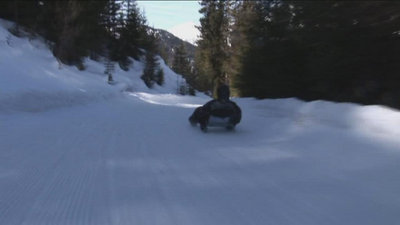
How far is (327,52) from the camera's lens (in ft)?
43.8

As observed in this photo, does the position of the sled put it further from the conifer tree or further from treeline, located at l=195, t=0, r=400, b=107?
the conifer tree

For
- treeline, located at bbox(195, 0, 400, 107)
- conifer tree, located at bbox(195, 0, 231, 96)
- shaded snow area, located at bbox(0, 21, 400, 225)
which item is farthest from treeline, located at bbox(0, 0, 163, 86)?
shaded snow area, located at bbox(0, 21, 400, 225)

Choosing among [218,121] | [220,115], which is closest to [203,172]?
[218,121]

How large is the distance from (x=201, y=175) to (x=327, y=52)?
1029cm

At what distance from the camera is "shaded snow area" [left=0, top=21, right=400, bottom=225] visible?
375 cm

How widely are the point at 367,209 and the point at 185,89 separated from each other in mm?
69334

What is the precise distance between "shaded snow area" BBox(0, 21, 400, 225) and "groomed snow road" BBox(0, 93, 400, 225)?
17 millimetres

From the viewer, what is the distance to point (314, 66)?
14.2 meters

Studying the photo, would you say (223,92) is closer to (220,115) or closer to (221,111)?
(221,111)

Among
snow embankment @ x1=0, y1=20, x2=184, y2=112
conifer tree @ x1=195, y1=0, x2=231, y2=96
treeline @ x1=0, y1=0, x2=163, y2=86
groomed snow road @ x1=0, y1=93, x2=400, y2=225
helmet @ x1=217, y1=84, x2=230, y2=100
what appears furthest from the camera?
conifer tree @ x1=195, y1=0, x2=231, y2=96

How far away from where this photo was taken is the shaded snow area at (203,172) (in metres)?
3.75

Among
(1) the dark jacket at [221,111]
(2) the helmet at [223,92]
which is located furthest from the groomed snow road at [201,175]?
(2) the helmet at [223,92]

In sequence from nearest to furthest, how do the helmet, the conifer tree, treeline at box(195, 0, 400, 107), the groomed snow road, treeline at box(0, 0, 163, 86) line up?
the groomed snow road → the helmet → treeline at box(195, 0, 400, 107) → treeline at box(0, 0, 163, 86) → the conifer tree

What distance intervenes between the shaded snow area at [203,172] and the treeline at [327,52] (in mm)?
2317
